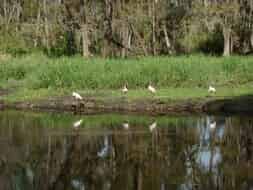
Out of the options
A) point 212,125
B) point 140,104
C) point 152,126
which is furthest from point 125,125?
point 140,104

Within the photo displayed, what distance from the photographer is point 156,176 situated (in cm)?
1159

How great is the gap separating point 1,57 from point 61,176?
22.4m

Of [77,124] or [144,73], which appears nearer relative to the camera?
[77,124]

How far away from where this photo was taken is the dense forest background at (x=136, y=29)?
41.0m

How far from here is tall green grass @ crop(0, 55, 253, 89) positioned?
81.9 feet

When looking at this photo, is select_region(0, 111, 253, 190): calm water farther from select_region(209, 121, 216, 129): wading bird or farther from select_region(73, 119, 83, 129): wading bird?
select_region(73, 119, 83, 129): wading bird

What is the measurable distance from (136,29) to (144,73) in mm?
18907

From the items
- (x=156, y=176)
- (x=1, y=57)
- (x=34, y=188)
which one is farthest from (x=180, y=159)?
(x=1, y=57)

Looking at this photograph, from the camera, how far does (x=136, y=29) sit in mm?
43719

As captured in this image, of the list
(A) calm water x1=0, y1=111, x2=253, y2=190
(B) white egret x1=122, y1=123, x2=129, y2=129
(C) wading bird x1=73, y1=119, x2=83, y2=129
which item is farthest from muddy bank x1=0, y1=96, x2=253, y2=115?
(B) white egret x1=122, y1=123, x2=129, y2=129

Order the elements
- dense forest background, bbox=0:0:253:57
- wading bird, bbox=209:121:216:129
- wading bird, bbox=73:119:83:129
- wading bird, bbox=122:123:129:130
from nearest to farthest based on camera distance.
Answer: wading bird, bbox=209:121:216:129, wading bird, bbox=122:123:129:130, wading bird, bbox=73:119:83:129, dense forest background, bbox=0:0:253:57

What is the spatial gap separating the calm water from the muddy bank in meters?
1.30

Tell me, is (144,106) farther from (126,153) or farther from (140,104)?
(126,153)

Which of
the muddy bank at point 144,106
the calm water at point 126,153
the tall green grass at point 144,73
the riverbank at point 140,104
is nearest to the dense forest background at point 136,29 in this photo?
the tall green grass at point 144,73
